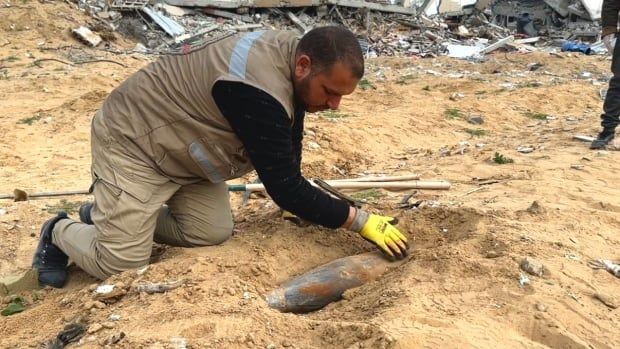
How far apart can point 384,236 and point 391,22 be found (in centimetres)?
1405

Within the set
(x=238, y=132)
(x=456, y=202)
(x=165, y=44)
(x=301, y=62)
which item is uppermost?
(x=301, y=62)

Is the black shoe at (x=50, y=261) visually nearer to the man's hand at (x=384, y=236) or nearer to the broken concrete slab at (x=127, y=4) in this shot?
the man's hand at (x=384, y=236)

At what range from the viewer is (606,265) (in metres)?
2.91

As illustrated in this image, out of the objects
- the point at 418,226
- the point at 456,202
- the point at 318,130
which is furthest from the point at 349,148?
the point at 418,226

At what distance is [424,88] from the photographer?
923 cm

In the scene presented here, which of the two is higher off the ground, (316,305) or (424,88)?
(316,305)

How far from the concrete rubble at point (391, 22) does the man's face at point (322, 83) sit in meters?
8.85

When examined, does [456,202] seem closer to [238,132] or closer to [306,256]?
[306,256]

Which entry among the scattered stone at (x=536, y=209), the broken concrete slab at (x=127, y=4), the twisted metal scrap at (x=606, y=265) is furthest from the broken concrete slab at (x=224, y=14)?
the twisted metal scrap at (x=606, y=265)

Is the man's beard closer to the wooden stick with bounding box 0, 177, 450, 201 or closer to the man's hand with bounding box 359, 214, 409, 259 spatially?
the man's hand with bounding box 359, 214, 409, 259

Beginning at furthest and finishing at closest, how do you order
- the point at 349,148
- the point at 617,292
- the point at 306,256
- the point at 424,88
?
the point at 424,88 → the point at 349,148 → the point at 306,256 → the point at 617,292

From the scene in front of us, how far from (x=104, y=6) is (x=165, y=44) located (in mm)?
1869

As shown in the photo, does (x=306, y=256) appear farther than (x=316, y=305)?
Yes

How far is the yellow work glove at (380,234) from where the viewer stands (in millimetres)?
3053
